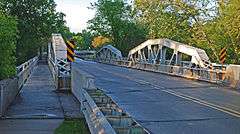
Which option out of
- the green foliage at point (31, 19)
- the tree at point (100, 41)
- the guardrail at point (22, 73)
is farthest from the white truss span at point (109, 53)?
the guardrail at point (22, 73)

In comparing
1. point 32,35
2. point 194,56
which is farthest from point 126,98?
point 32,35

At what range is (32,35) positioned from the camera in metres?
51.6

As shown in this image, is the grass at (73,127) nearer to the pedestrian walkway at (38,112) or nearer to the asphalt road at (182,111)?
the pedestrian walkway at (38,112)

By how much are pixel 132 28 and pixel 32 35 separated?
47.6 metres

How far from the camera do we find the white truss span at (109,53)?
6977 cm

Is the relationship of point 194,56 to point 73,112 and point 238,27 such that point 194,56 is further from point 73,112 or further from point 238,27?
point 73,112

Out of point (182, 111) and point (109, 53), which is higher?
point (109, 53)

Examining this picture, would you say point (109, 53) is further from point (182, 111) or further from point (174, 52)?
point (182, 111)

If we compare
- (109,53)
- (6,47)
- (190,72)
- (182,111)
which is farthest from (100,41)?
(182,111)

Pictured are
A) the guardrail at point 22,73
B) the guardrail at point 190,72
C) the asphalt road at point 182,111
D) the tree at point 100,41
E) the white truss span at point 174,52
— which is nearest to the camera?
the asphalt road at point 182,111

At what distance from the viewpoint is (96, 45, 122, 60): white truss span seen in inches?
2747

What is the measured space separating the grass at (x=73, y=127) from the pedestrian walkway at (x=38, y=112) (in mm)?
186

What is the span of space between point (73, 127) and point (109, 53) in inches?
2520

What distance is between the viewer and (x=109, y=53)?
76438 millimetres
